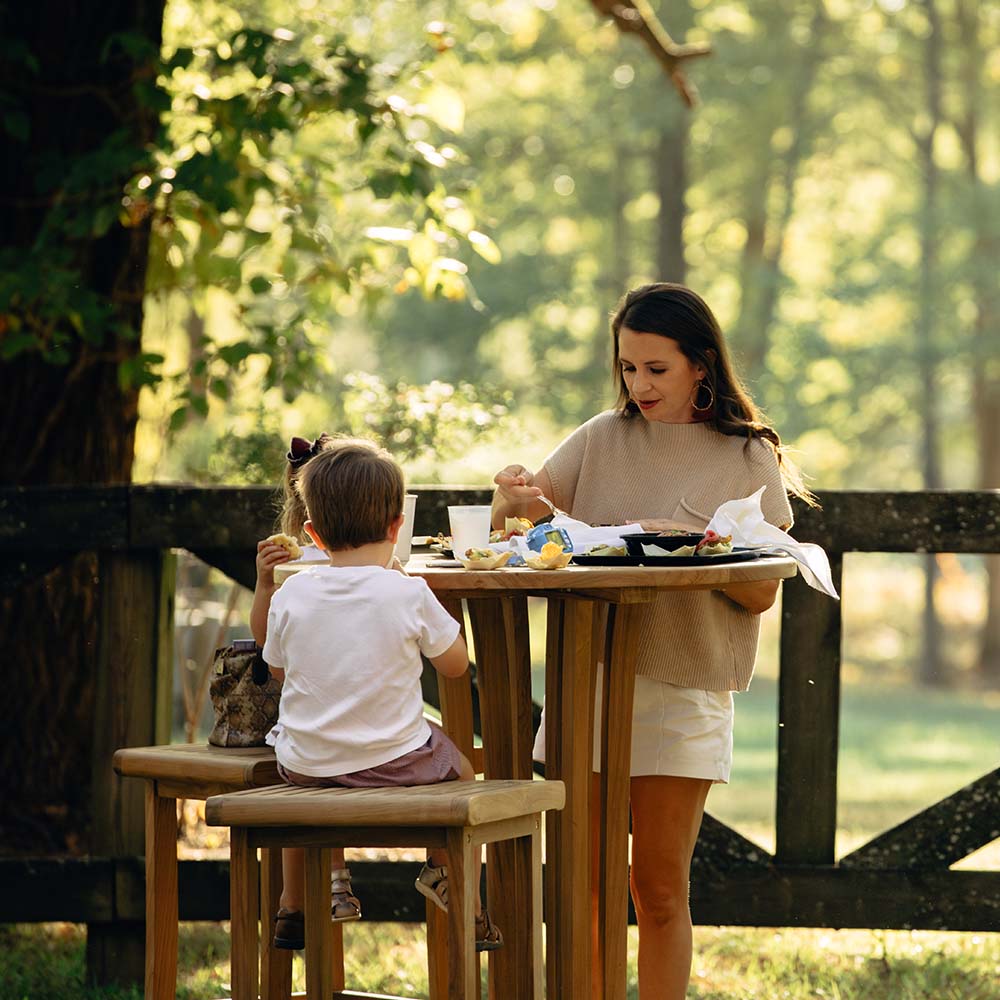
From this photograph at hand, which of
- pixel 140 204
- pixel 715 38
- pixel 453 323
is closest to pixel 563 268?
pixel 453 323

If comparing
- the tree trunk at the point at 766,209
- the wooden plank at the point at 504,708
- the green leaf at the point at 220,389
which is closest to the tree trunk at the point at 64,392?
the green leaf at the point at 220,389

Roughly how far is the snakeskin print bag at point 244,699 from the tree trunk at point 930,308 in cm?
1685

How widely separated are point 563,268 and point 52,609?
1619cm

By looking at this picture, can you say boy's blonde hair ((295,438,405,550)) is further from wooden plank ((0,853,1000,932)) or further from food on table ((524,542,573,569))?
wooden plank ((0,853,1000,932))

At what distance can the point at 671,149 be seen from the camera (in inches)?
731

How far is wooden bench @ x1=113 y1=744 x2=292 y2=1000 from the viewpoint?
294cm

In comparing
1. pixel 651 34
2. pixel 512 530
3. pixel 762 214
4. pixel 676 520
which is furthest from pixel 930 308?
pixel 512 530

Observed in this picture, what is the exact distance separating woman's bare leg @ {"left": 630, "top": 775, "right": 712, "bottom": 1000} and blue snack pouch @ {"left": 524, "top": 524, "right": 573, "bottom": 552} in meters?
0.58

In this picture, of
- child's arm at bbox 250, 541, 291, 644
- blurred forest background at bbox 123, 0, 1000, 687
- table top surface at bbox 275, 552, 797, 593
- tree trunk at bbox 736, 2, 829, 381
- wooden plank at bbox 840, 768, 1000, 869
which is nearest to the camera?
table top surface at bbox 275, 552, 797, 593

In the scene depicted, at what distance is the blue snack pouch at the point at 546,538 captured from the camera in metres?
2.85

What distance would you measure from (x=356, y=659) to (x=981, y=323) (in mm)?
18015

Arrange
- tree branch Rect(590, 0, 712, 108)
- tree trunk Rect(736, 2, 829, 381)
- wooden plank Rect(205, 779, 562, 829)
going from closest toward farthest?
wooden plank Rect(205, 779, 562, 829)
tree branch Rect(590, 0, 712, 108)
tree trunk Rect(736, 2, 829, 381)

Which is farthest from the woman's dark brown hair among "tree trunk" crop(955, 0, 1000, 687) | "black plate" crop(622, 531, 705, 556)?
"tree trunk" crop(955, 0, 1000, 687)

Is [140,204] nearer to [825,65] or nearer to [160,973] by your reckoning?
[160,973]
